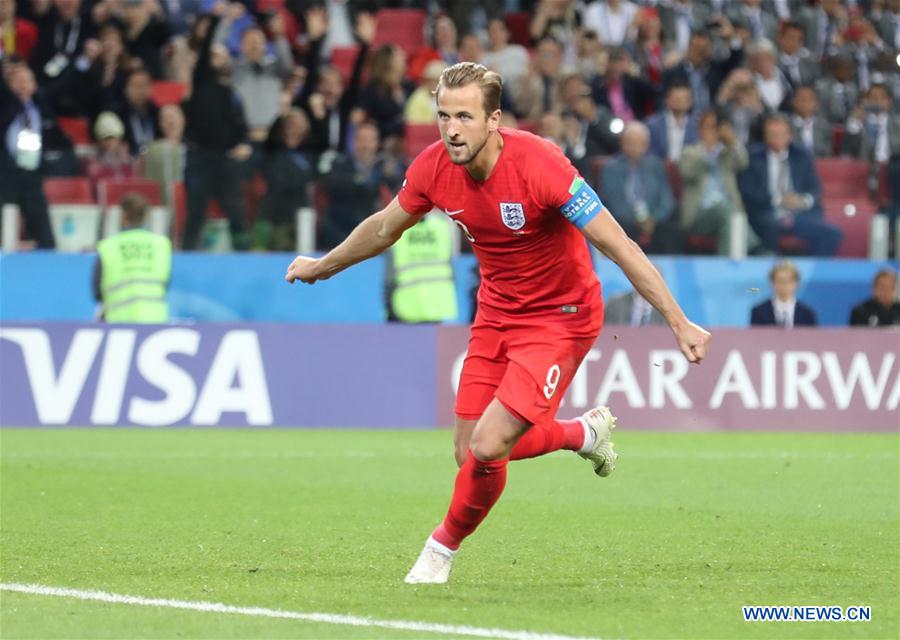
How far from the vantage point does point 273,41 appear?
18.6 m

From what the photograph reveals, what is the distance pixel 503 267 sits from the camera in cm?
698

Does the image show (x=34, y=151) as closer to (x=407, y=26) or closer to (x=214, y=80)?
(x=214, y=80)

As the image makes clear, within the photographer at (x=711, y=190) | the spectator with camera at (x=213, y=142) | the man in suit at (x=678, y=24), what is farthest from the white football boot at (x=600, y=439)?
the man in suit at (x=678, y=24)

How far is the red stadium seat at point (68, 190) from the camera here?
15664 millimetres

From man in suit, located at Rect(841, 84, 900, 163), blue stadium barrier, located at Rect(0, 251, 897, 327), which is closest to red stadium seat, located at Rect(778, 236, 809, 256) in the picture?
blue stadium barrier, located at Rect(0, 251, 897, 327)

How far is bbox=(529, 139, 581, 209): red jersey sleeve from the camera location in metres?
6.61

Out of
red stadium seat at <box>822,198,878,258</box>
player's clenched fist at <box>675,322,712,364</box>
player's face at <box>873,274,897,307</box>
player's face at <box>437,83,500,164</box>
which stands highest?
player's face at <box>437,83,500,164</box>

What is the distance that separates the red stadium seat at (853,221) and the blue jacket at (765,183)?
0.21 m

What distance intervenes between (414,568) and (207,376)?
808 centimetres

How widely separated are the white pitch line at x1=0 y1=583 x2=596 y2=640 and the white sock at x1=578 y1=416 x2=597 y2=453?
6.81ft

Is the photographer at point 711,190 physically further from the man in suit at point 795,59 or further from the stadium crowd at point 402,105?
the man in suit at point 795,59

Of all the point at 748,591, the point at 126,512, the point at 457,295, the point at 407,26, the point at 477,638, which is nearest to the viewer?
the point at 477,638

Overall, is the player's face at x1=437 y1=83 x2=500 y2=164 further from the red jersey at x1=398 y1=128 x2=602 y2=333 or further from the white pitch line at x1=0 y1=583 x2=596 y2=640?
the white pitch line at x1=0 y1=583 x2=596 y2=640

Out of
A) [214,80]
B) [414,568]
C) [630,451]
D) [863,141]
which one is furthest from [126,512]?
[863,141]
